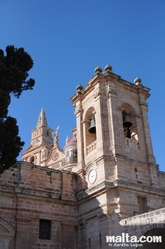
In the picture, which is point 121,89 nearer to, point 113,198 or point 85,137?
point 85,137

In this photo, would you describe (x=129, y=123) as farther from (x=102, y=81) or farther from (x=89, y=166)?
(x=89, y=166)

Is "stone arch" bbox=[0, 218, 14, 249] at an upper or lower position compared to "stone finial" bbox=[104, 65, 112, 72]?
lower

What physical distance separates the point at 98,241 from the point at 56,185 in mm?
3101

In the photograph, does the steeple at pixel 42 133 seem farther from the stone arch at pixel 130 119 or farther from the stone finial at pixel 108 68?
the stone finial at pixel 108 68

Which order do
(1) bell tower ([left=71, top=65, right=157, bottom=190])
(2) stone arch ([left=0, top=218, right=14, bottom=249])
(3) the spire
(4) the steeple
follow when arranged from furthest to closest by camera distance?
(3) the spire → (4) the steeple → (1) bell tower ([left=71, top=65, right=157, bottom=190]) → (2) stone arch ([left=0, top=218, right=14, bottom=249])

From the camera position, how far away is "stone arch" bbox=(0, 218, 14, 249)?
41.9 feet

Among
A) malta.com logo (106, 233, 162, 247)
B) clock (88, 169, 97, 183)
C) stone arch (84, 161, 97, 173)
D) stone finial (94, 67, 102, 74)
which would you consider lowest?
malta.com logo (106, 233, 162, 247)

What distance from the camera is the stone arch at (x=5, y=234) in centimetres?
1276

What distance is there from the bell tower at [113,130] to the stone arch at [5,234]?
12.7 ft

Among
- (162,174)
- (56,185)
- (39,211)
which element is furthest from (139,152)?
(39,211)

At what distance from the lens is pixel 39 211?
14.1 meters

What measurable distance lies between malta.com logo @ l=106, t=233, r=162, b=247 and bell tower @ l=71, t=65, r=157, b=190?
7.57ft

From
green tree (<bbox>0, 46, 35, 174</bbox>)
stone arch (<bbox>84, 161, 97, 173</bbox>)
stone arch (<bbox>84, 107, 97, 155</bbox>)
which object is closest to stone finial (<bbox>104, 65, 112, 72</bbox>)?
stone arch (<bbox>84, 107, 97, 155</bbox>)

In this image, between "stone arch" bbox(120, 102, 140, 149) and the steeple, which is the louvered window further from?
the steeple
